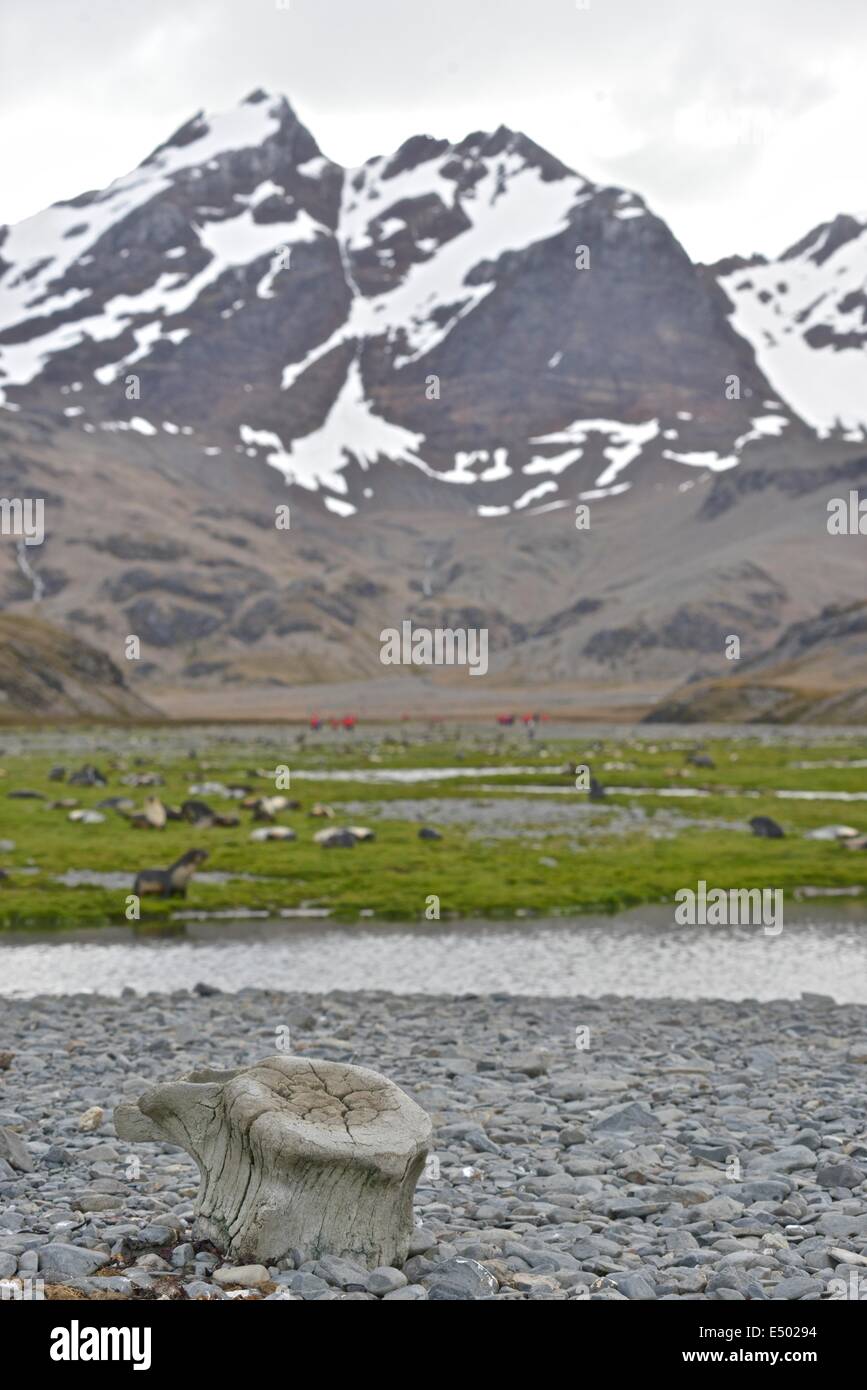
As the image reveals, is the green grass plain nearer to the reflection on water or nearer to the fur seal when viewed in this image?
the fur seal

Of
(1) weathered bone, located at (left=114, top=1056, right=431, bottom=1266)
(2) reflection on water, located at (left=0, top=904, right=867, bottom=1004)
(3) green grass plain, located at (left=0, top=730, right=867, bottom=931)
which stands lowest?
(2) reflection on water, located at (left=0, top=904, right=867, bottom=1004)

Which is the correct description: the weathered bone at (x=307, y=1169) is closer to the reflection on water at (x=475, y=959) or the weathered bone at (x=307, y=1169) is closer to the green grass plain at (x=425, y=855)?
the reflection on water at (x=475, y=959)

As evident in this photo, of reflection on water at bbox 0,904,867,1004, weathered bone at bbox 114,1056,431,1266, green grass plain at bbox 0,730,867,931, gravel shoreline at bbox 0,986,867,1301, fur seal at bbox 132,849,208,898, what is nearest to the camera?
gravel shoreline at bbox 0,986,867,1301

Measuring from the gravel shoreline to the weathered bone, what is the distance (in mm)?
253

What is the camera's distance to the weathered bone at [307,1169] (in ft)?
31.6

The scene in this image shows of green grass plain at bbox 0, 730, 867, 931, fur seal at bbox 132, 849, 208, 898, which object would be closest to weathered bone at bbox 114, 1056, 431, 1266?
green grass plain at bbox 0, 730, 867, 931

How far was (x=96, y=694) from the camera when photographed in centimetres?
18875

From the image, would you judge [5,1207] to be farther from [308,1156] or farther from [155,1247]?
[308,1156]

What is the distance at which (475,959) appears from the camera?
97.7ft

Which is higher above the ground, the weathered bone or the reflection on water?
the weathered bone

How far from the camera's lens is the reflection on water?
26719 millimetres

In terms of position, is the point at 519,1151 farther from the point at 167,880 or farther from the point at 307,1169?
the point at 167,880

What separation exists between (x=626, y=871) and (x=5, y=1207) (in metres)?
32.2
